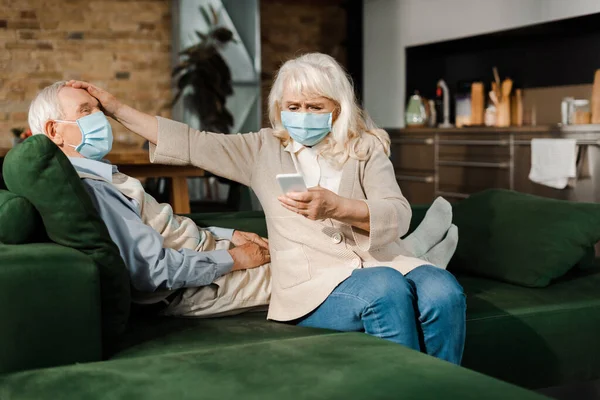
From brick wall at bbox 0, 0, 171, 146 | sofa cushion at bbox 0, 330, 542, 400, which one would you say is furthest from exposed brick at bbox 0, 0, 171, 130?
sofa cushion at bbox 0, 330, 542, 400

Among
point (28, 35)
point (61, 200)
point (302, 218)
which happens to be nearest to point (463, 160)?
point (28, 35)

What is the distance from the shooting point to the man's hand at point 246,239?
250cm

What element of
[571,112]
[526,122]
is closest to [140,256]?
[571,112]

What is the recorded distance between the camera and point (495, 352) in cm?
228

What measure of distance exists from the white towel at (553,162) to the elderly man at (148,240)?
318cm

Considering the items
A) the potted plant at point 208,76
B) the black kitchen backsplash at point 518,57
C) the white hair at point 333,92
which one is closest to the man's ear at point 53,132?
the white hair at point 333,92

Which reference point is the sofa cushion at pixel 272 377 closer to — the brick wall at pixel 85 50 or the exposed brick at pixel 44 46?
the brick wall at pixel 85 50

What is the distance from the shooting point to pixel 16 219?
6.14 ft

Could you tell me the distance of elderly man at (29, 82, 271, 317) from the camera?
209cm

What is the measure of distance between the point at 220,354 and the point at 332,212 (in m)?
0.47

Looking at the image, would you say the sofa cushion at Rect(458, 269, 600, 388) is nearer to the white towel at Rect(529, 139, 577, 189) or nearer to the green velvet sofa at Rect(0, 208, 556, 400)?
the green velvet sofa at Rect(0, 208, 556, 400)

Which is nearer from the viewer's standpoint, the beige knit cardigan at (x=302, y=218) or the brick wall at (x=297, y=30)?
the beige knit cardigan at (x=302, y=218)

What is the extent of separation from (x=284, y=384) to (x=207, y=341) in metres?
0.51

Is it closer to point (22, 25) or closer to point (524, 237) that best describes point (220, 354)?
point (524, 237)
